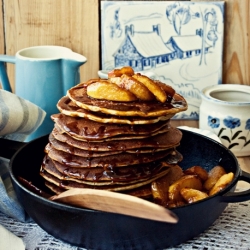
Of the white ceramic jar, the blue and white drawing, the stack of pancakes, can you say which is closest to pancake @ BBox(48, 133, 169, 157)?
the stack of pancakes

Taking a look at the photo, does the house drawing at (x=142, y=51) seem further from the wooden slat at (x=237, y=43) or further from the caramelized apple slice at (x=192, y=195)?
the caramelized apple slice at (x=192, y=195)

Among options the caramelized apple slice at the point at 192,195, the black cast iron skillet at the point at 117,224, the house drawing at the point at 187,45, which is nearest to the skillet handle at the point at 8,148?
the black cast iron skillet at the point at 117,224

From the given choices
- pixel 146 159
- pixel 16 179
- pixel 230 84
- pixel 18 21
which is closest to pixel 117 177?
pixel 146 159

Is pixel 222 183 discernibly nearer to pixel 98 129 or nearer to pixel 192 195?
pixel 192 195

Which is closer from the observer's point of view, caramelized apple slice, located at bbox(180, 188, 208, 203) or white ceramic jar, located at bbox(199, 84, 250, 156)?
caramelized apple slice, located at bbox(180, 188, 208, 203)

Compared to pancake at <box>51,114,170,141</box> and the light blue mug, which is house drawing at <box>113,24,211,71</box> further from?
pancake at <box>51,114,170,141</box>

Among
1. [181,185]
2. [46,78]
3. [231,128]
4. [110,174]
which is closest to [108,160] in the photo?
[110,174]

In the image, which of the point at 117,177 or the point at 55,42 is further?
the point at 55,42

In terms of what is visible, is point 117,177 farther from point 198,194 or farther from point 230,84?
point 230,84
